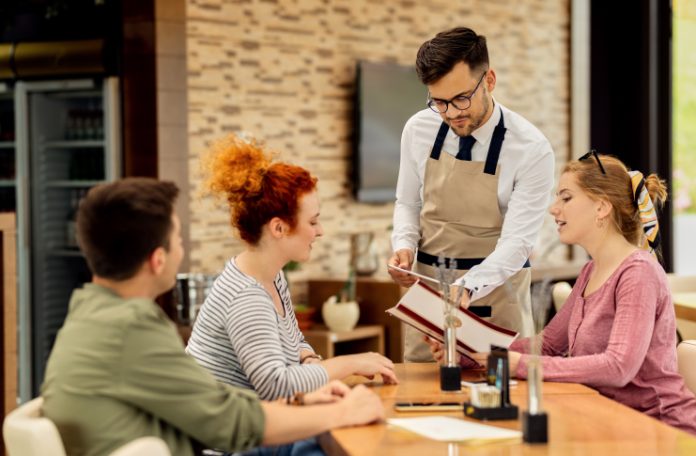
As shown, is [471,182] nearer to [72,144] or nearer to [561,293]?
[561,293]

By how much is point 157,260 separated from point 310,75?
4.65 metres

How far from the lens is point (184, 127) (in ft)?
19.0

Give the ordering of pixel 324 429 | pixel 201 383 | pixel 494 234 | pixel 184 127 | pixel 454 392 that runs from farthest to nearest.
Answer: pixel 184 127, pixel 494 234, pixel 454 392, pixel 324 429, pixel 201 383

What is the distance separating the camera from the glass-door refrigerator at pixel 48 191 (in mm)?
6117

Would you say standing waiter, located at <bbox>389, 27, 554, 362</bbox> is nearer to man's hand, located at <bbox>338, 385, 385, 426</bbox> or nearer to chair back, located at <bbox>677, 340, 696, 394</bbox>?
chair back, located at <bbox>677, 340, 696, 394</bbox>

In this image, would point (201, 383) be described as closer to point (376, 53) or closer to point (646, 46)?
point (376, 53)

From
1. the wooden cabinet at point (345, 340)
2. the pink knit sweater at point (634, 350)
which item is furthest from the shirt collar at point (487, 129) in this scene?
the wooden cabinet at point (345, 340)

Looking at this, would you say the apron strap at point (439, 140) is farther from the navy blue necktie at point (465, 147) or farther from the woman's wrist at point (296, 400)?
the woman's wrist at point (296, 400)

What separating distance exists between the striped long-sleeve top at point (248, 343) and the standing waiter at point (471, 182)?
61 cm

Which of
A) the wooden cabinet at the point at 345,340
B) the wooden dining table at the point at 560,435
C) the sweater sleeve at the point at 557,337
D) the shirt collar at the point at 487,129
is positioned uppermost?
the shirt collar at the point at 487,129

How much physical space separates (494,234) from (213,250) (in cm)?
301

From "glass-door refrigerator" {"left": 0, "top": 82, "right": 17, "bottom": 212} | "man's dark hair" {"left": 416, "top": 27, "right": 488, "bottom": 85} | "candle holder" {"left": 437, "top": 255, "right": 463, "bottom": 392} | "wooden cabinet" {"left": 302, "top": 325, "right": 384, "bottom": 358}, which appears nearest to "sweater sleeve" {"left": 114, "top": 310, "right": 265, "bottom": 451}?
"candle holder" {"left": 437, "top": 255, "right": 463, "bottom": 392}

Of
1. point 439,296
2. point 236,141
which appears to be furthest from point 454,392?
point 236,141

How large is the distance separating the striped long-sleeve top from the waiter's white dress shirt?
761 millimetres
